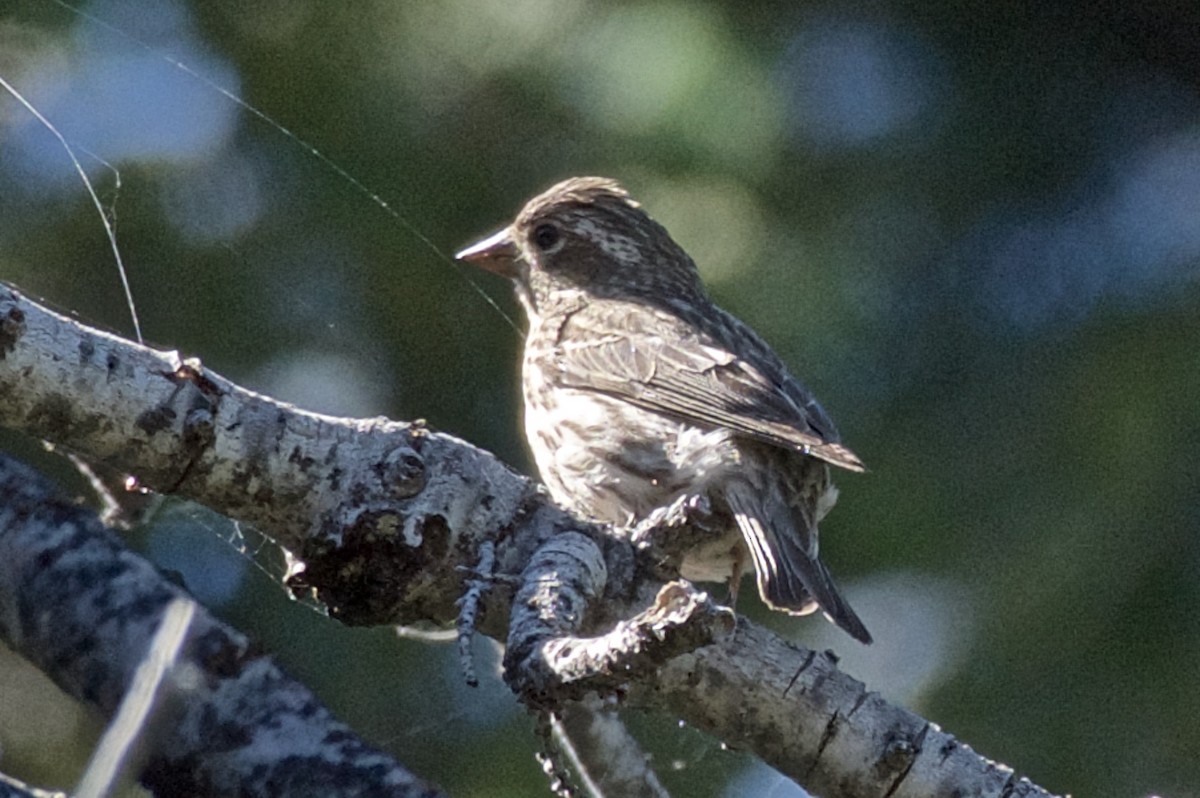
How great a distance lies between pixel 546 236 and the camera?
525 centimetres

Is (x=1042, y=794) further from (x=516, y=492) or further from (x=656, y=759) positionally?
(x=656, y=759)

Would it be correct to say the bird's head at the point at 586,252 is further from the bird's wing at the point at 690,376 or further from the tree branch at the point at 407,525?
the tree branch at the point at 407,525

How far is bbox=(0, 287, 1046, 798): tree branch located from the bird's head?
1613 mm

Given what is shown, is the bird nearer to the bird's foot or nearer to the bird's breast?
the bird's breast

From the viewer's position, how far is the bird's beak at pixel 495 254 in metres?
4.86

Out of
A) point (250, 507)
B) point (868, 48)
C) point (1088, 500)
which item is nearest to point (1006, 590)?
point (1088, 500)

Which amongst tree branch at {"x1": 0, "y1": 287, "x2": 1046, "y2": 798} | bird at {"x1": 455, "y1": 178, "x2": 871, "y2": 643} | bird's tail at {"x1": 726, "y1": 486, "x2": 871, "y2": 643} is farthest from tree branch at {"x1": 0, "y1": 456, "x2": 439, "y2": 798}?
bird's tail at {"x1": 726, "y1": 486, "x2": 871, "y2": 643}

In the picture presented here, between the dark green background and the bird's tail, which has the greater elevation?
the dark green background

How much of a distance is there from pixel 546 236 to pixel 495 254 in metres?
0.30

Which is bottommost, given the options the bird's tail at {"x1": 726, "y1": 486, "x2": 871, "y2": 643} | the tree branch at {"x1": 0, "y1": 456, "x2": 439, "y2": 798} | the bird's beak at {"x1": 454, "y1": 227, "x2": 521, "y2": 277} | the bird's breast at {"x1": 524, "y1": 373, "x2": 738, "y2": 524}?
the tree branch at {"x1": 0, "y1": 456, "x2": 439, "y2": 798}

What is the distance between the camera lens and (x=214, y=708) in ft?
10.3

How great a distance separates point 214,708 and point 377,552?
389 mm

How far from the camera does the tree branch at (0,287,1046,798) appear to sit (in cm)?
294

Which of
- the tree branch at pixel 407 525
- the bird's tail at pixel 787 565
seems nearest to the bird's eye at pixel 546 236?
the bird's tail at pixel 787 565
